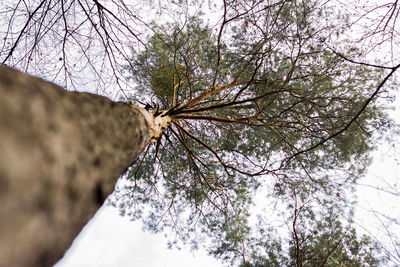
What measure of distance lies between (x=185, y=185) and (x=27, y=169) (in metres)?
4.22

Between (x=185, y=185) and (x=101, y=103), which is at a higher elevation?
(x=101, y=103)

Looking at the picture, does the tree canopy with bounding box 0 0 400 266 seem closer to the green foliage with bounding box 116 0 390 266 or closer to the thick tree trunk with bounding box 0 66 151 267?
the green foliage with bounding box 116 0 390 266

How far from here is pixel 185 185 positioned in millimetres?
4461

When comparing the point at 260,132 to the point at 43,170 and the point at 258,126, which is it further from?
the point at 43,170

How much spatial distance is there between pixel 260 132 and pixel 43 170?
407 cm

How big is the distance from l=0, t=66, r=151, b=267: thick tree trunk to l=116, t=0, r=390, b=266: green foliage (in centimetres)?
254

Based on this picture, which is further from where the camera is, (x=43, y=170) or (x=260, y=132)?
(x=260, y=132)

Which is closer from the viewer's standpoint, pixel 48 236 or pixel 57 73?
pixel 48 236

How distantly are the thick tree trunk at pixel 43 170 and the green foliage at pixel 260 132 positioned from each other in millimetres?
2542

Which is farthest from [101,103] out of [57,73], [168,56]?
[168,56]

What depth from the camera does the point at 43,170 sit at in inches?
16.5

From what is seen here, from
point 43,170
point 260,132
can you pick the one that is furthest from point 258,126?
point 43,170

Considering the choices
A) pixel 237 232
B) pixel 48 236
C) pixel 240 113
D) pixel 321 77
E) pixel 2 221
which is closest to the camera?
pixel 2 221

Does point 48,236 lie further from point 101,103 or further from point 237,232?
point 237,232
